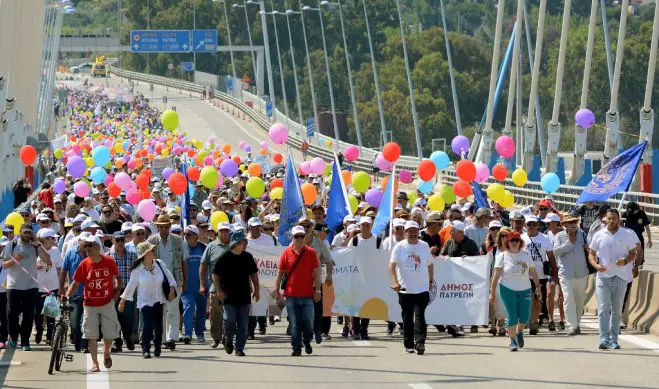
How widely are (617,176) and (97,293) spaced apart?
689cm

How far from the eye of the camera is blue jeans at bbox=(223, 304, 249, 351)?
19.4 meters

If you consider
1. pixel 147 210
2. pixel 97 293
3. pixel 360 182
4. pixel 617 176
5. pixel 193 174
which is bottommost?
pixel 97 293

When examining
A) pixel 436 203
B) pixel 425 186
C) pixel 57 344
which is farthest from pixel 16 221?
pixel 425 186

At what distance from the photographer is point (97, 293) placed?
1820 centimetres

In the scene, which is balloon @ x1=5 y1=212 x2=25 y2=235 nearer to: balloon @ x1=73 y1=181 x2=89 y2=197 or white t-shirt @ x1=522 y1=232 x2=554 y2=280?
white t-shirt @ x1=522 y1=232 x2=554 y2=280

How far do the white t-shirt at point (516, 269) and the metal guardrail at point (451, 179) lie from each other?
70.0ft

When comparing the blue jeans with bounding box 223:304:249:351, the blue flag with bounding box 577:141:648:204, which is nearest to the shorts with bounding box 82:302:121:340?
the blue jeans with bounding box 223:304:249:351

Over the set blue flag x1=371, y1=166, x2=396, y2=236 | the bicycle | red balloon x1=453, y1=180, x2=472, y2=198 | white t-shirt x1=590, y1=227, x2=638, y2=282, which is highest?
red balloon x1=453, y1=180, x2=472, y2=198

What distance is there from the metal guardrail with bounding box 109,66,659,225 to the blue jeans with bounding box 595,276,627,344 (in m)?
21.1

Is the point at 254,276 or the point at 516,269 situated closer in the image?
the point at 254,276

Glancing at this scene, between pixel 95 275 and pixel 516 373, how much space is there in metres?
4.20

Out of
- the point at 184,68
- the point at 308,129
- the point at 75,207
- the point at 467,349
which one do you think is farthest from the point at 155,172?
the point at 184,68

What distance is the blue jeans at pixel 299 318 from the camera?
64.1ft

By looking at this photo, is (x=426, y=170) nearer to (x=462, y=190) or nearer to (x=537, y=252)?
(x=462, y=190)
